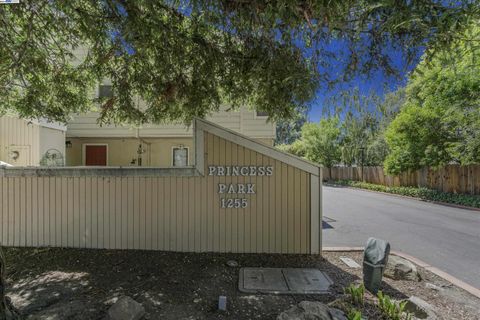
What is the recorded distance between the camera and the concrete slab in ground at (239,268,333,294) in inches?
153

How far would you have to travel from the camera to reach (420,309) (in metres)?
3.34

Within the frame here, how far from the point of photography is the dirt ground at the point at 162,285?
3391 millimetres

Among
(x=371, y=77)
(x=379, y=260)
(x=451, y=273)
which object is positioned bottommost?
(x=451, y=273)

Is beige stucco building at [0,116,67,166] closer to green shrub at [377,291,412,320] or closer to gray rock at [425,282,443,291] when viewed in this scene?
green shrub at [377,291,412,320]

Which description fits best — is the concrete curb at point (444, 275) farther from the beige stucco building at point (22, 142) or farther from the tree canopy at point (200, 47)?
the beige stucco building at point (22, 142)

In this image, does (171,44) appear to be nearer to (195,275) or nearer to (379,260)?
(195,275)

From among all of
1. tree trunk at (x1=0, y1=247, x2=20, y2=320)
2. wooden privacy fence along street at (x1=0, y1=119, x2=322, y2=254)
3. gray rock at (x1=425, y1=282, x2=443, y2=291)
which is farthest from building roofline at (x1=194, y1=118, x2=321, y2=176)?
tree trunk at (x1=0, y1=247, x2=20, y2=320)

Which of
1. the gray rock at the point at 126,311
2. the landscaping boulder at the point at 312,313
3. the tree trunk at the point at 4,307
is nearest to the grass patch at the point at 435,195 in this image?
the landscaping boulder at the point at 312,313

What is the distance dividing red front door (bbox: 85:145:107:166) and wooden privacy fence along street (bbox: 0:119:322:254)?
17.8 ft

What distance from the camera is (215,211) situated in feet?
17.8

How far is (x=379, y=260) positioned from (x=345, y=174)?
25937 millimetres

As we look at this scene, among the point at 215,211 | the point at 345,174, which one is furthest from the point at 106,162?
the point at 345,174

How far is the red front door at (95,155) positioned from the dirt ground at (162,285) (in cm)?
577

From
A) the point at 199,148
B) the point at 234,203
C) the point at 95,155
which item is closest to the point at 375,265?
the point at 234,203
